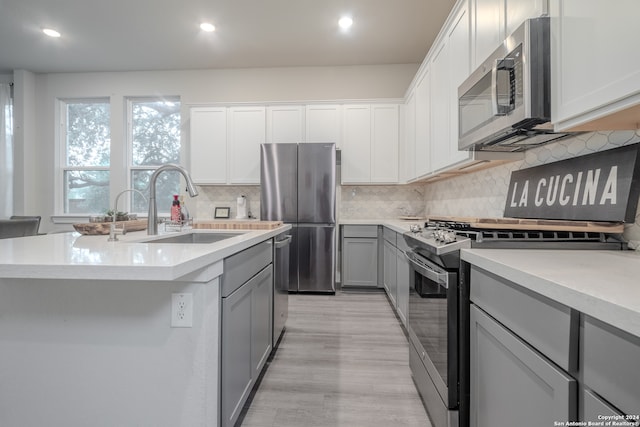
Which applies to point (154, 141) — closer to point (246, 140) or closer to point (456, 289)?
point (246, 140)

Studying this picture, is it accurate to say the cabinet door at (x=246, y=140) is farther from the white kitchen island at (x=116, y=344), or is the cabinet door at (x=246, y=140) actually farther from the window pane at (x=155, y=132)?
the white kitchen island at (x=116, y=344)

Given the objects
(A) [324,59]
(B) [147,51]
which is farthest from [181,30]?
(A) [324,59]

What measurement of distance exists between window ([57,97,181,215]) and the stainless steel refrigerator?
1.84 metres

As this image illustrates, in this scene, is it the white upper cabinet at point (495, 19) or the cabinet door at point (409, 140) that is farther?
the cabinet door at point (409, 140)

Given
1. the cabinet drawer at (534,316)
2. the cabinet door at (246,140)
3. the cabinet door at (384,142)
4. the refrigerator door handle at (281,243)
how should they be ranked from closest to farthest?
the cabinet drawer at (534,316)
the refrigerator door handle at (281,243)
the cabinet door at (384,142)
the cabinet door at (246,140)

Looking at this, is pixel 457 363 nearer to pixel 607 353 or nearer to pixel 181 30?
pixel 607 353

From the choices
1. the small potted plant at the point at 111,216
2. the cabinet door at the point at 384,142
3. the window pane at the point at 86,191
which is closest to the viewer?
the small potted plant at the point at 111,216

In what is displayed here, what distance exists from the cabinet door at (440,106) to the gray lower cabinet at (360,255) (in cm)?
122

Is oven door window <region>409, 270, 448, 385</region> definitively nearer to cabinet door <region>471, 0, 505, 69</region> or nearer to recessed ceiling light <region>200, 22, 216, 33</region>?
cabinet door <region>471, 0, 505, 69</region>

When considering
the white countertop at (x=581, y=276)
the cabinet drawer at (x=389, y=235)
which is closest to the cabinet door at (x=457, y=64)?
the cabinet drawer at (x=389, y=235)

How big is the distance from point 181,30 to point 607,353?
421 cm

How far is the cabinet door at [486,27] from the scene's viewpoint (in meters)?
1.53

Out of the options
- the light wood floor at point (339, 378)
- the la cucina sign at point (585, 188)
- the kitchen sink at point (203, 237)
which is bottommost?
the light wood floor at point (339, 378)

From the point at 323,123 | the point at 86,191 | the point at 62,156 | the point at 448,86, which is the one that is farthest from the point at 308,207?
the point at 62,156
